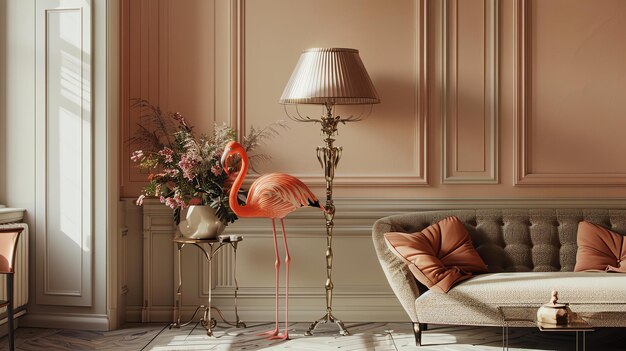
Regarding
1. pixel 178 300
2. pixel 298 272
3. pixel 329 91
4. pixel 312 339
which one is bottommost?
pixel 312 339

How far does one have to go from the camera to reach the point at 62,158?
16.2 ft

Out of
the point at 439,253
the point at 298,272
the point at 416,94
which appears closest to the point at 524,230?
the point at 439,253

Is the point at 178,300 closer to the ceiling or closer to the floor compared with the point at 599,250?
closer to the floor

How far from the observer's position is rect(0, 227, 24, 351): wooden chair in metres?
3.80

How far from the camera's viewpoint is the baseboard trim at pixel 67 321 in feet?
16.1

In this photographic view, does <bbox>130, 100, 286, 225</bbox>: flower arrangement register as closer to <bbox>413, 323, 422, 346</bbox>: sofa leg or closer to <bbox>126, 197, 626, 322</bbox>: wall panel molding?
<bbox>126, 197, 626, 322</bbox>: wall panel molding

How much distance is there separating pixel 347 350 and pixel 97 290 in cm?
162

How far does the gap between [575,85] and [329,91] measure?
5.55 feet

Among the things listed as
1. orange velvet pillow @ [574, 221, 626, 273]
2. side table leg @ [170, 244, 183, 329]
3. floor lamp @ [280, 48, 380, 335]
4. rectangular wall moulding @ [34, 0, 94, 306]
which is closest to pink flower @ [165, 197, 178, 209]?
side table leg @ [170, 244, 183, 329]

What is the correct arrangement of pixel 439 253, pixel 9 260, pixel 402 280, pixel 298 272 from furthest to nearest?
1. pixel 298 272
2. pixel 439 253
3. pixel 402 280
4. pixel 9 260

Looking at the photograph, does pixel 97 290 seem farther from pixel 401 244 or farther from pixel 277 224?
pixel 401 244

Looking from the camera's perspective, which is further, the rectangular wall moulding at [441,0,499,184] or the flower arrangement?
the rectangular wall moulding at [441,0,499,184]

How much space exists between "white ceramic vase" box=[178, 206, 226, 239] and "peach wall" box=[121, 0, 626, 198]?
56 cm

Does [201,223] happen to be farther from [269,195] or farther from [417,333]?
[417,333]
